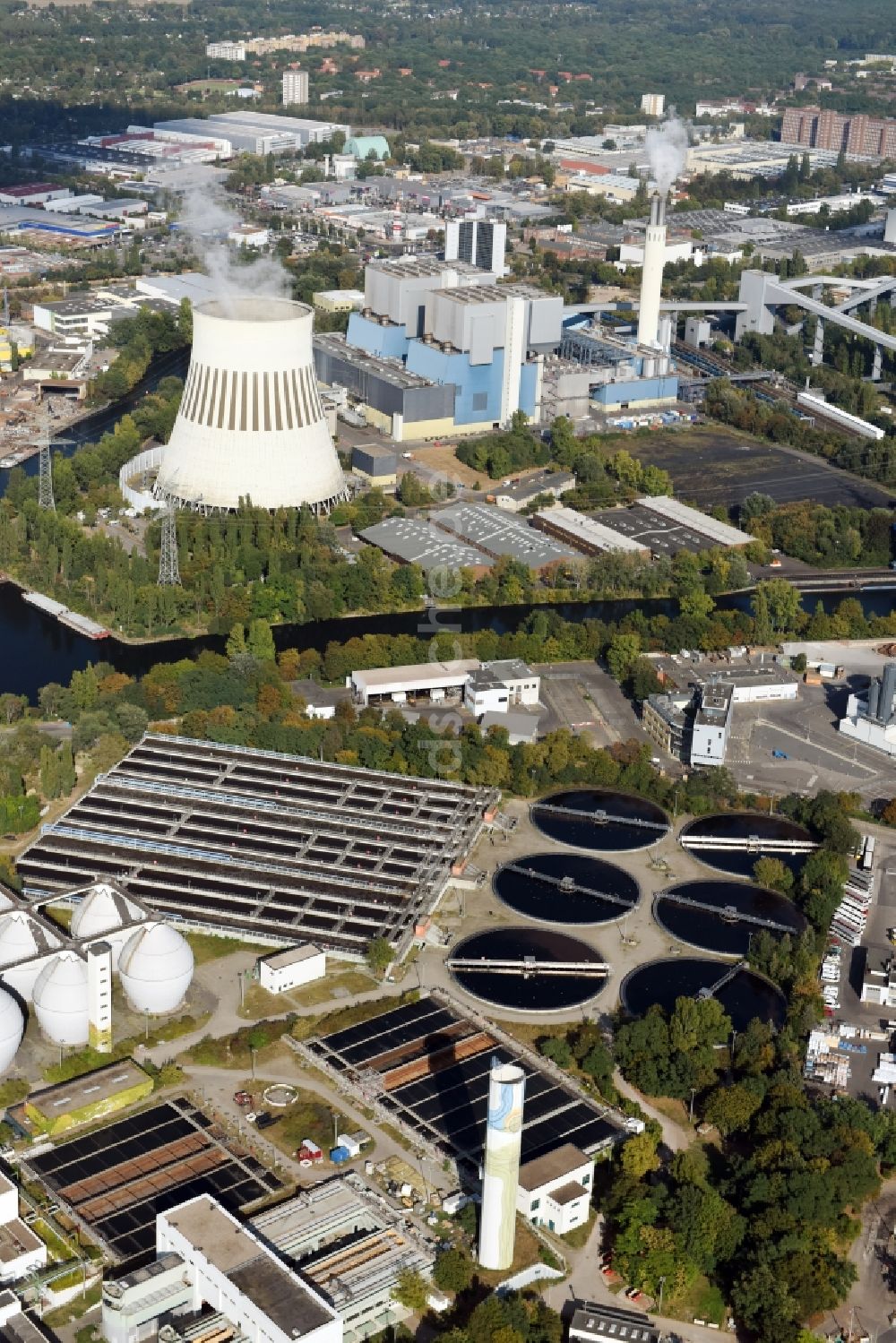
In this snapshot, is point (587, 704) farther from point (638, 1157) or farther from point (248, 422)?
point (638, 1157)

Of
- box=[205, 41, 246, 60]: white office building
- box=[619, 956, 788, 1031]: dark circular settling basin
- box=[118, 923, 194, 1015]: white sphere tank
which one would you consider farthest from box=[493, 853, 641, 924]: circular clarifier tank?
box=[205, 41, 246, 60]: white office building

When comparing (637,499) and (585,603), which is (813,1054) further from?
(637,499)

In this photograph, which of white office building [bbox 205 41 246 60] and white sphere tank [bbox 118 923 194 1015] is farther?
white office building [bbox 205 41 246 60]

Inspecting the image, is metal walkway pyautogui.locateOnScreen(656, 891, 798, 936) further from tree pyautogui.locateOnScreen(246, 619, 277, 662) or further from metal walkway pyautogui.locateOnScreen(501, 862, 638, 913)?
tree pyautogui.locateOnScreen(246, 619, 277, 662)

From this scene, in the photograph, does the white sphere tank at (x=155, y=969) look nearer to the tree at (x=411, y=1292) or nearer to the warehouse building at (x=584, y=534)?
the tree at (x=411, y=1292)

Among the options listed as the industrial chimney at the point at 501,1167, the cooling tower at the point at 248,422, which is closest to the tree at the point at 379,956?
the industrial chimney at the point at 501,1167
